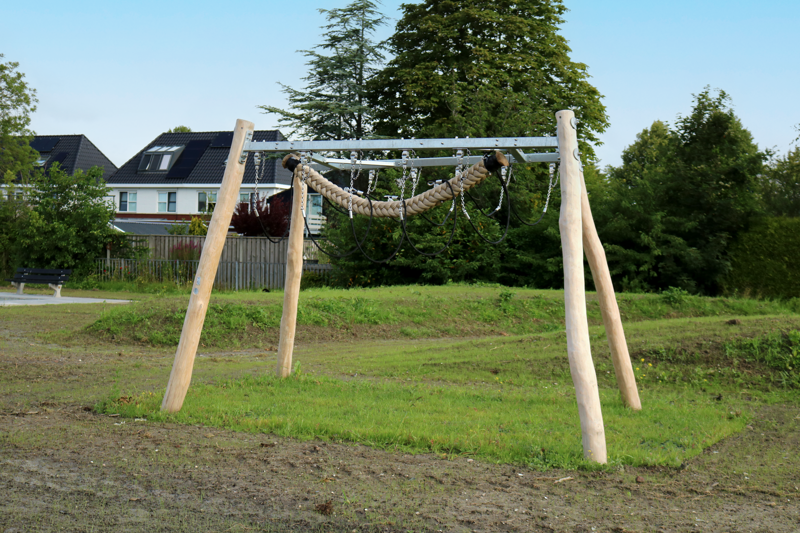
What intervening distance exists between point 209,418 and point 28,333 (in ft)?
28.7

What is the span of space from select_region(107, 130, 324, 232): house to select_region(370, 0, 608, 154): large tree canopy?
15.6 m

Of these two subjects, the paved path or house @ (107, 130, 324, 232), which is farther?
house @ (107, 130, 324, 232)

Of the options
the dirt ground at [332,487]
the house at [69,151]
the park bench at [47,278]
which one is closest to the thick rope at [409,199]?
the dirt ground at [332,487]

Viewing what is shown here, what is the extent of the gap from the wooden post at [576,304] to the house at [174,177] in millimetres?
40934

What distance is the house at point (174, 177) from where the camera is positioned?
47469mm

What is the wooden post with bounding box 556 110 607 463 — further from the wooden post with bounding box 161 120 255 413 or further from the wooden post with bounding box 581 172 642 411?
the wooden post with bounding box 161 120 255 413

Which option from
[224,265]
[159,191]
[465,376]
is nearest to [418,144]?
[465,376]

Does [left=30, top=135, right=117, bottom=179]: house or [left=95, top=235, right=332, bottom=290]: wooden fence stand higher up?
[left=30, top=135, right=117, bottom=179]: house

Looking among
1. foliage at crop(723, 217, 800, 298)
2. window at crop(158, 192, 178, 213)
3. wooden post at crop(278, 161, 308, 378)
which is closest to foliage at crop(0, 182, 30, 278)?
window at crop(158, 192, 178, 213)

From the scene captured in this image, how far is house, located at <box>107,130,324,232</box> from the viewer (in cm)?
4747

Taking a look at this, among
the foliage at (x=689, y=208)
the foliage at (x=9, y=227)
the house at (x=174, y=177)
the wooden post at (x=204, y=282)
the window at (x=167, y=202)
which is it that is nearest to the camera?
the wooden post at (x=204, y=282)

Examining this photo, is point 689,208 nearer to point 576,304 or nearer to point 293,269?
point 293,269

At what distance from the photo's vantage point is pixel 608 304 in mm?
7246

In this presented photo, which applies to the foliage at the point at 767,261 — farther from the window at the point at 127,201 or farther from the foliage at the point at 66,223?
the window at the point at 127,201
